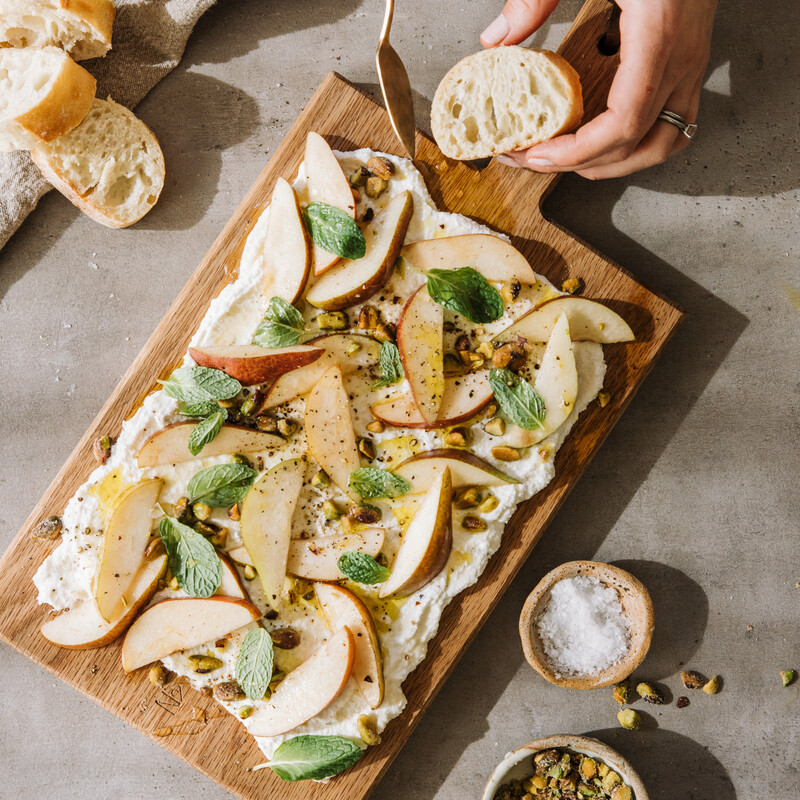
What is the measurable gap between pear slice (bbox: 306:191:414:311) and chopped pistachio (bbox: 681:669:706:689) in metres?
1.79

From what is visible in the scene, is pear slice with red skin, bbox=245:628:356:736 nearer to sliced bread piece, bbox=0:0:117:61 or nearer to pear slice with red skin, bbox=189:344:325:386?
pear slice with red skin, bbox=189:344:325:386

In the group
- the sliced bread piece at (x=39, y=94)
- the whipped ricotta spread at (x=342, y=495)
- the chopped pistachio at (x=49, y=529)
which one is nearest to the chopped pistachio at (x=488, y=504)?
the whipped ricotta spread at (x=342, y=495)

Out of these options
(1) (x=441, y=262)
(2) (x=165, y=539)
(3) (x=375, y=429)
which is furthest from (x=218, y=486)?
(1) (x=441, y=262)

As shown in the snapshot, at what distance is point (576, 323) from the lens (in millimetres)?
2057

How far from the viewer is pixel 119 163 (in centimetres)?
223

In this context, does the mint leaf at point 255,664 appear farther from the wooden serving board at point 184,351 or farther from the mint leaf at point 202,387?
the mint leaf at point 202,387

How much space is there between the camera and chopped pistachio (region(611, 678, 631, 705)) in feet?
A: 7.48

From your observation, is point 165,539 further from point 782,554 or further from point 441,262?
point 782,554

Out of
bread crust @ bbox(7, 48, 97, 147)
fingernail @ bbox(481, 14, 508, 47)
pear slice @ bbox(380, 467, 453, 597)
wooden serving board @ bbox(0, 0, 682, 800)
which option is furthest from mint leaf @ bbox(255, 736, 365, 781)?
fingernail @ bbox(481, 14, 508, 47)

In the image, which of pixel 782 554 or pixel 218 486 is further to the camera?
pixel 782 554

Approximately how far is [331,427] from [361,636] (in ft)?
2.25

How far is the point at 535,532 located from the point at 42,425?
73.9 inches

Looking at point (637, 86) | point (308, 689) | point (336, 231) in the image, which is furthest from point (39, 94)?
point (308, 689)

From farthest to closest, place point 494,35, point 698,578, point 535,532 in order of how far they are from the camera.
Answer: point 698,578 < point 535,532 < point 494,35
